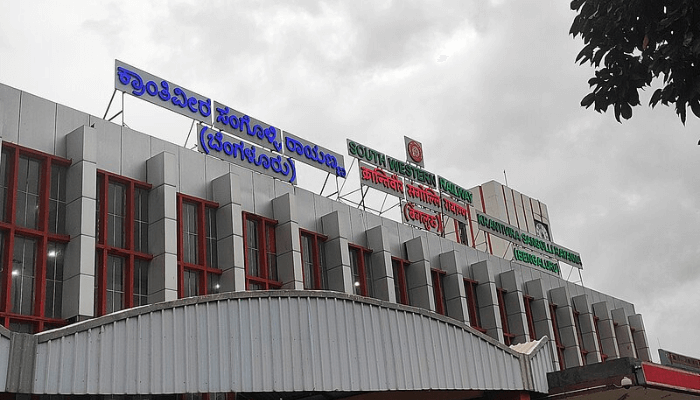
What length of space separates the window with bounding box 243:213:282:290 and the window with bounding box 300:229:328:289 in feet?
5.36

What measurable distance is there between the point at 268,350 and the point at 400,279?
21.9 m

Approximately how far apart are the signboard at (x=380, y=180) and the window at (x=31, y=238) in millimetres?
17249

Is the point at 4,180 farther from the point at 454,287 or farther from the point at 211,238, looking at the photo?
the point at 454,287

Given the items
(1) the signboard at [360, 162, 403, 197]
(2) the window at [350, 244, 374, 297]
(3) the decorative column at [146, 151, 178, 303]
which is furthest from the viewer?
(1) the signboard at [360, 162, 403, 197]

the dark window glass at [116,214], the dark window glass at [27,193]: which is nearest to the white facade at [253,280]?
the dark window glass at [116,214]

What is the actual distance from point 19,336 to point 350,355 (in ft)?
22.3

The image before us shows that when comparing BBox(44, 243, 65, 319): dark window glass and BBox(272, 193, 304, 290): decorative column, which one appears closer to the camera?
BBox(44, 243, 65, 319): dark window glass

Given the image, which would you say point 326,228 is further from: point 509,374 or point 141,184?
point 509,374

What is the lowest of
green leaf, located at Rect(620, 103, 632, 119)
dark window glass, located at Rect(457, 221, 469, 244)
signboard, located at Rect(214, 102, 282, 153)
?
green leaf, located at Rect(620, 103, 632, 119)

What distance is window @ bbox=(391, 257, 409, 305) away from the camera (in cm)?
3650

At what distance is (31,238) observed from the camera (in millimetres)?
24312

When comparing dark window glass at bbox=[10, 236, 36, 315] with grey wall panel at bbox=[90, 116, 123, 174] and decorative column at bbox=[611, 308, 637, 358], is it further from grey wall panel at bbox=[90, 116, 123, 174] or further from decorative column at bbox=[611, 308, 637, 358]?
decorative column at bbox=[611, 308, 637, 358]

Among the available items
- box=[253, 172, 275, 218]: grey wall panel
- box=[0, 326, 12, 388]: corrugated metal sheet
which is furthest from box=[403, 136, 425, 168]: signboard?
box=[0, 326, 12, 388]: corrugated metal sheet

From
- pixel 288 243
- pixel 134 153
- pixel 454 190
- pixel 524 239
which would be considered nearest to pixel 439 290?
pixel 454 190
